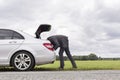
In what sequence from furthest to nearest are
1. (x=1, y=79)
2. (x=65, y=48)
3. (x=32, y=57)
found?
(x=65, y=48) < (x=32, y=57) < (x=1, y=79)

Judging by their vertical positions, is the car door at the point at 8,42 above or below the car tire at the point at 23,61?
above

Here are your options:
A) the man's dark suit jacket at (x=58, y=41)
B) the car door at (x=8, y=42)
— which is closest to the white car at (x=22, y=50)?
the car door at (x=8, y=42)

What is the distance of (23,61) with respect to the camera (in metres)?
15.4

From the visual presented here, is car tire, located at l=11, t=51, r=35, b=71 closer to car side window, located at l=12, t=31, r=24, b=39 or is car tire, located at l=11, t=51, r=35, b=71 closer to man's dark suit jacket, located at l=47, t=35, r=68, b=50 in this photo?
car side window, located at l=12, t=31, r=24, b=39

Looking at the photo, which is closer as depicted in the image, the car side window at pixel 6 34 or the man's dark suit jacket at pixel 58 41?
the car side window at pixel 6 34

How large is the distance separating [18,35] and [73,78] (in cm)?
472

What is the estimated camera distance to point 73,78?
11.6 metres

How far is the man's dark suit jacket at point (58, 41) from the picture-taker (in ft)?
53.3

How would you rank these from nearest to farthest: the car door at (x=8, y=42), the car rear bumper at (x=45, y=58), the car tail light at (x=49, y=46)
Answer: the car door at (x=8, y=42) < the car rear bumper at (x=45, y=58) < the car tail light at (x=49, y=46)

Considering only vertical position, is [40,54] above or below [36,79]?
above

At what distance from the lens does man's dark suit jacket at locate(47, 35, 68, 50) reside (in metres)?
16.2

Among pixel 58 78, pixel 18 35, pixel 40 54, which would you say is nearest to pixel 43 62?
pixel 40 54

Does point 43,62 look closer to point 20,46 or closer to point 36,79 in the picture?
point 20,46

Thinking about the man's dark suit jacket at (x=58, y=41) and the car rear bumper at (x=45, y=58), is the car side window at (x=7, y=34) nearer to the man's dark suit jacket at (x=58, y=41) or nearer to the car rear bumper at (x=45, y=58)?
the car rear bumper at (x=45, y=58)
